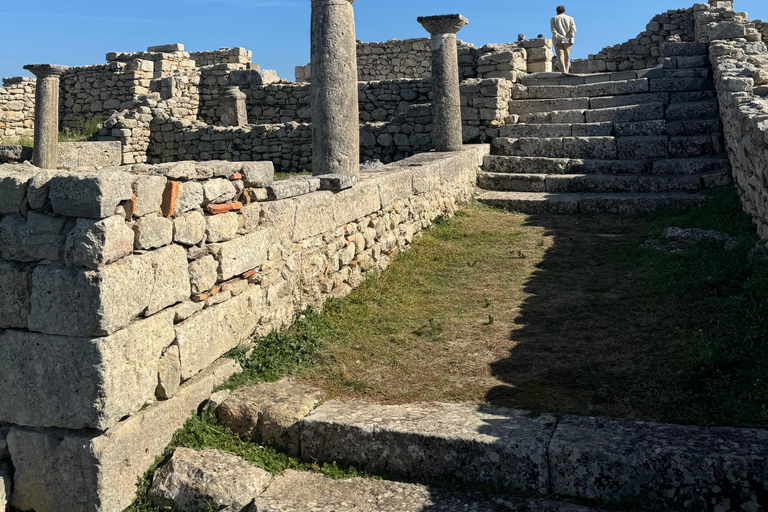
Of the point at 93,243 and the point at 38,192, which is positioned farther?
the point at 38,192

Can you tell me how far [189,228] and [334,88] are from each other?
323 cm

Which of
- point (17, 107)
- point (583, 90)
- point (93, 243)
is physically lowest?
point (93, 243)

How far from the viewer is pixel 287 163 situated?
15.0 metres

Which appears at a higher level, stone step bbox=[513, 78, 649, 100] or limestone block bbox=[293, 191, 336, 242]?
stone step bbox=[513, 78, 649, 100]

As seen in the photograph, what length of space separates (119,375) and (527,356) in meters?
2.79

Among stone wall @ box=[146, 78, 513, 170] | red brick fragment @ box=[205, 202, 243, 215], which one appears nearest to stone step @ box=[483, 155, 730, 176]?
stone wall @ box=[146, 78, 513, 170]

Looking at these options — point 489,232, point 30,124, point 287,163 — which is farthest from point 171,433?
point 30,124

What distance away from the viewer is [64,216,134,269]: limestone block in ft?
11.3

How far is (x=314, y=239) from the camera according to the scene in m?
5.76

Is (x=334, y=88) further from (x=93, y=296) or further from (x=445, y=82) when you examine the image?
(x=445, y=82)

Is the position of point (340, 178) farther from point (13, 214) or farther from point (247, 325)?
point (13, 214)

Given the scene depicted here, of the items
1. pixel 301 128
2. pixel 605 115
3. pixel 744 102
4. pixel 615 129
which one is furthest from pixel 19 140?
pixel 744 102

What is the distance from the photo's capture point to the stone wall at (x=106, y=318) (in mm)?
3498

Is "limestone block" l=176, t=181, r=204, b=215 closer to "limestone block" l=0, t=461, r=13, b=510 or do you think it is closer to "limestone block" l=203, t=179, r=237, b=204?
"limestone block" l=203, t=179, r=237, b=204
